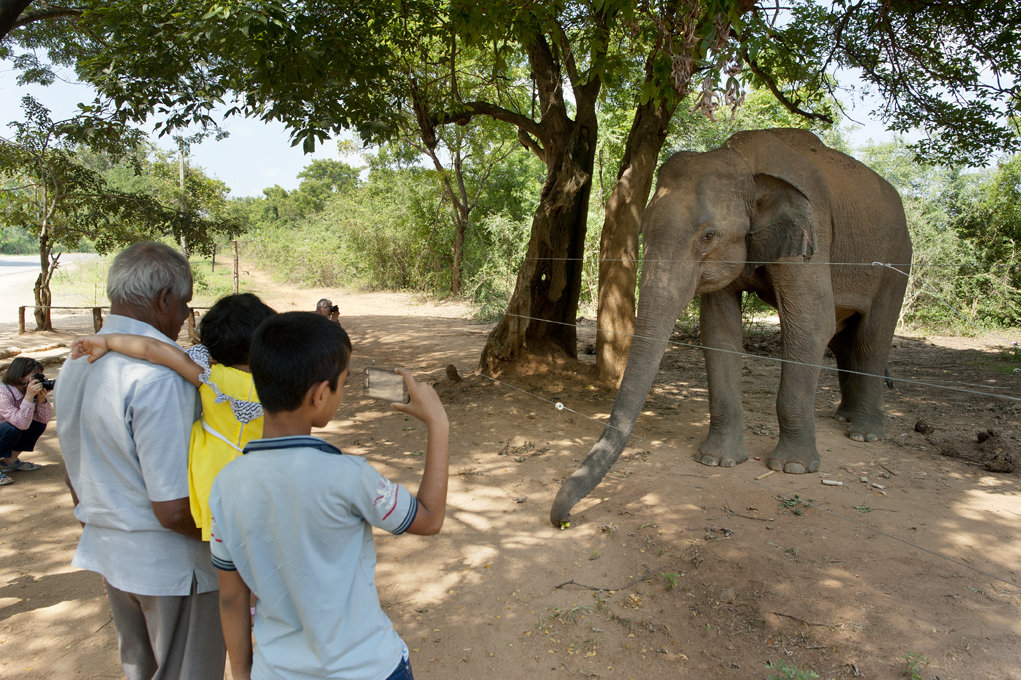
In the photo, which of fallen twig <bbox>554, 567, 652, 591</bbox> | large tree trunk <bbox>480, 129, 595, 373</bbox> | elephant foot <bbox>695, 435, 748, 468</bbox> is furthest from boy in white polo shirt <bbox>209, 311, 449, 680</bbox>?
large tree trunk <bbox>480, 129, 595, 373</bbox>

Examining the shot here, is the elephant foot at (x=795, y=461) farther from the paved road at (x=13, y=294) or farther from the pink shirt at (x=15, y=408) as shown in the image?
the paved road at (x=13, y=294)

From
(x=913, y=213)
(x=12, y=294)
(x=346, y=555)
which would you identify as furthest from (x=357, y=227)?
(x=346, y=555)

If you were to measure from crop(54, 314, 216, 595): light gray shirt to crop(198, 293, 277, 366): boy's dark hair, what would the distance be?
17cm

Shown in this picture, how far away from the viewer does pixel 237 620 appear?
5.66 feet

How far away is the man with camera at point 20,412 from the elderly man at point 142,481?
13.8ft

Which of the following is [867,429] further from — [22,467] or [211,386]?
[22,467]

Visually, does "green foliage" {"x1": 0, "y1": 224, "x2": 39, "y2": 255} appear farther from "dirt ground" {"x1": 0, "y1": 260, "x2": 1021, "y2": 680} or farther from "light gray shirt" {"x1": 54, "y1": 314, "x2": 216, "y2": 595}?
"light gray shirt" {"x1": 54, "y1": 314, "x2": 216, "y2": 595}

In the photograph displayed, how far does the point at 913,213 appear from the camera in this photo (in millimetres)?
14203

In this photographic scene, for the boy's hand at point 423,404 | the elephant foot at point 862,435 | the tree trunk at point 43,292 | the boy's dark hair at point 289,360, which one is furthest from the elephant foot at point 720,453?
the tree trunk at point 43,292

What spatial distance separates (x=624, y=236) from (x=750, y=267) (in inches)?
88.7

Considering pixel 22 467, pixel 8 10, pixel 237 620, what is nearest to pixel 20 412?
pixel 22 467

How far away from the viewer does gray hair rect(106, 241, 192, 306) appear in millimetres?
2027

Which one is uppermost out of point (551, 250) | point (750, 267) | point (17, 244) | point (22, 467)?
point (17, 244)

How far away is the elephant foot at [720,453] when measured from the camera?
17.7 feet
